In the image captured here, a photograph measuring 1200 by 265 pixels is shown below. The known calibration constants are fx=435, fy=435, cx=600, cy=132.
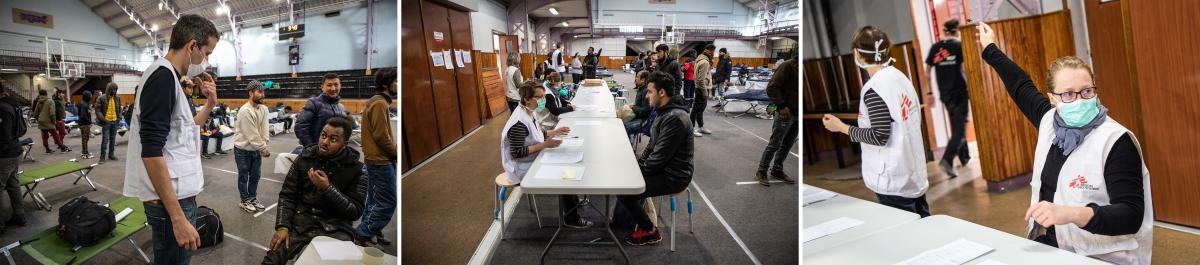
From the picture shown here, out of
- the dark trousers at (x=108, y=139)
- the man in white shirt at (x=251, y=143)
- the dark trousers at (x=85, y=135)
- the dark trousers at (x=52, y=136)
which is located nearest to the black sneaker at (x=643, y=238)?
the man in white shirt at (x=251, y=143)

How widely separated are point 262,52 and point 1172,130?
280 centimetres

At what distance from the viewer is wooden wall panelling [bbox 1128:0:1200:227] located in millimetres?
1223

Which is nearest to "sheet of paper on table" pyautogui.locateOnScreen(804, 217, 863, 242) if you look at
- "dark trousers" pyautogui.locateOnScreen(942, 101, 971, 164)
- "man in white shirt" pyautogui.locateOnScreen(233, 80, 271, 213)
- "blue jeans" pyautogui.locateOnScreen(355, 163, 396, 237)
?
"dark trousers" pyautogui.locateOnScreen(942, 101, 971, 164)

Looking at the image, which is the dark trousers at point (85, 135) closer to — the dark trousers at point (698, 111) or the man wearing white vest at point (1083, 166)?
the dark trousers at point (698, 111)

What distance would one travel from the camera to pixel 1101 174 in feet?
3.95

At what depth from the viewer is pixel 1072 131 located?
1.17m

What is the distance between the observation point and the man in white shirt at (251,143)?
1.40 m

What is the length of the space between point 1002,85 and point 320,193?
2.12m

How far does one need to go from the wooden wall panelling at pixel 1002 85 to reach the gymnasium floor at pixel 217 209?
6.40ft

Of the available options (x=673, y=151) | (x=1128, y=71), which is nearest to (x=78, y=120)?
(x=673, y=151)

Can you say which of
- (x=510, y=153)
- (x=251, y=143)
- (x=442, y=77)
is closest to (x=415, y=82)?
(x=442, y=77)

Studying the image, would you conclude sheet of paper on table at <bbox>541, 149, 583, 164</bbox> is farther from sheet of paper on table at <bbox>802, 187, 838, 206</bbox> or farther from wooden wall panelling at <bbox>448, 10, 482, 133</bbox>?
sheet of paper on table at <bbox>802, 187, 838, 206</bbox>

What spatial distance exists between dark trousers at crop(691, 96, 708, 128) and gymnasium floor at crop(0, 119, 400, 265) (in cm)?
116

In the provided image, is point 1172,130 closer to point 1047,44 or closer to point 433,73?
point 1047,44
